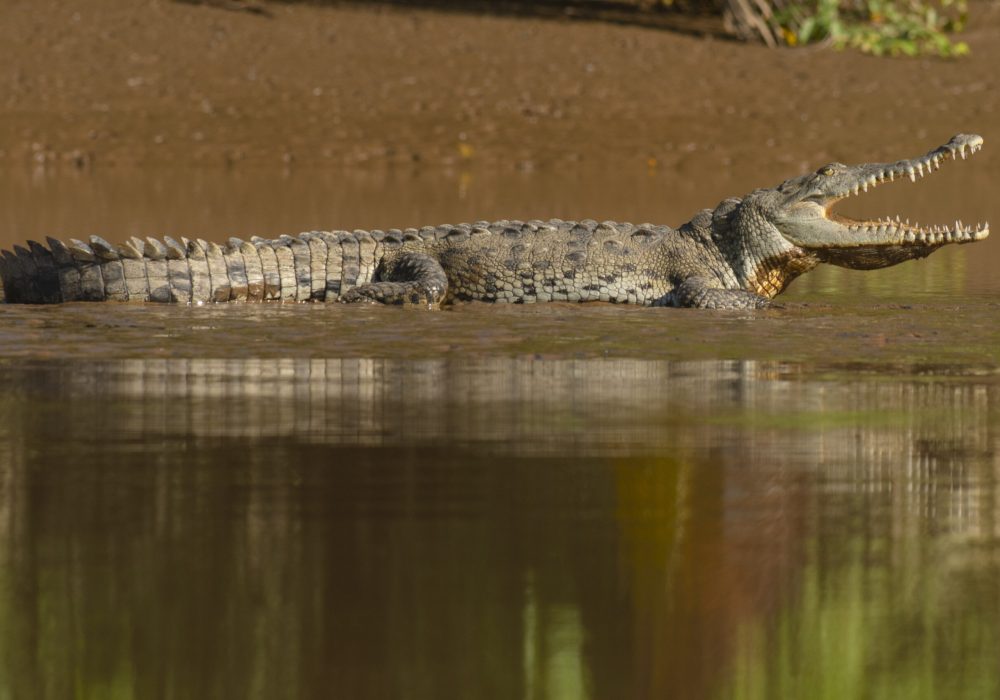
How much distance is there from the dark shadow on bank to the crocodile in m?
11.8

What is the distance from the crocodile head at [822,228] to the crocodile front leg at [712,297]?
389 mm

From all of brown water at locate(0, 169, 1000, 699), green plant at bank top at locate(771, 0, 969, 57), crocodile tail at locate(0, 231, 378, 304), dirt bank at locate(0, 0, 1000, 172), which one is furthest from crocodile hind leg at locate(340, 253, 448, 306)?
green plant at bank top at locate(771, 0, 969, 57)

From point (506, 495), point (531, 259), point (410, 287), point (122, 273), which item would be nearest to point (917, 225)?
point (531, 259)

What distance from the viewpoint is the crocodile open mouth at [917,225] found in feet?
28.2

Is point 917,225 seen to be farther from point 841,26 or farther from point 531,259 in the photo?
point 841,26

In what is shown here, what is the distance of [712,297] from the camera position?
886cm

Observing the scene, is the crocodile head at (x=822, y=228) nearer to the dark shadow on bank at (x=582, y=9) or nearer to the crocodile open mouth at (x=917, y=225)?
the crocodile open mouth at (x=917, y=225)

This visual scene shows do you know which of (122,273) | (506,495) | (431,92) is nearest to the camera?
(506,495)

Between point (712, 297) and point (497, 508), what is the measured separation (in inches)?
195

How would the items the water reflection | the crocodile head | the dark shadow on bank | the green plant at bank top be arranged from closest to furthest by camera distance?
the water reflection
the crocodile head
the green plant at bank top
the dark shadow on bank

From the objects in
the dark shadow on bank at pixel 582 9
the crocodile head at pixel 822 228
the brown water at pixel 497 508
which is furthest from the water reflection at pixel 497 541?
the dark shadow on bank at pixel 582 9

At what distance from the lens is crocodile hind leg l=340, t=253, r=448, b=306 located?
8.89 metres

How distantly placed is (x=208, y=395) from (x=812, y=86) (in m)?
14.5

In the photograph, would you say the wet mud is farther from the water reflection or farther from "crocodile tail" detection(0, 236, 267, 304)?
"crocodile tail" detection(0, 236, 267, 304)
